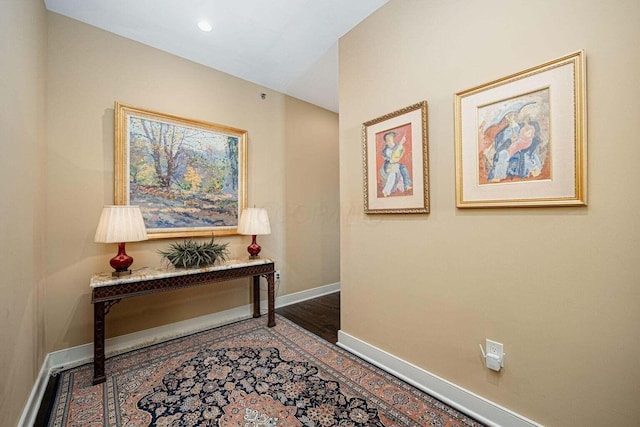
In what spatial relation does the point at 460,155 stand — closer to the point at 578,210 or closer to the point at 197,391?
the point at 578,210

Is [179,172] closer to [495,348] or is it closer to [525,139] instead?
[525,139]

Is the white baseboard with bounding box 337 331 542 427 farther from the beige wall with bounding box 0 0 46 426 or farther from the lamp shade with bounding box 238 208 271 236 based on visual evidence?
the beige wall with bounding box 0 0 46 426

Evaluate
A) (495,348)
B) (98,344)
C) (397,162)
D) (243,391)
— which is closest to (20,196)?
(98,344)

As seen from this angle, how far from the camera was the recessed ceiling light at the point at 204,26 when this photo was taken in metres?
2.29

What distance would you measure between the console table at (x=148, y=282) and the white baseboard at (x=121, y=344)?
0.32 metres

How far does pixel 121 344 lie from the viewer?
2402mm

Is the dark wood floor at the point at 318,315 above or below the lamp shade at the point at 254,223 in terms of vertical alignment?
below

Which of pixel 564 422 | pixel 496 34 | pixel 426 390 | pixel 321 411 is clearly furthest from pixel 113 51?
pixel 564 422

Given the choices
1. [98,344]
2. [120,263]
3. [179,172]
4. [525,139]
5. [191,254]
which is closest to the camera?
[525,139]

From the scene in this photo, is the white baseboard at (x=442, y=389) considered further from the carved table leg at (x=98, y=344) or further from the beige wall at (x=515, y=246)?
the carved table leg at (x=98, y=344)

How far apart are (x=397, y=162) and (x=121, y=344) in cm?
288

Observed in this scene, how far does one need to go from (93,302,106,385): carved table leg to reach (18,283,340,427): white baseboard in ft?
0.96

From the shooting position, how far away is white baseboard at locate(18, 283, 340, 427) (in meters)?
1.66

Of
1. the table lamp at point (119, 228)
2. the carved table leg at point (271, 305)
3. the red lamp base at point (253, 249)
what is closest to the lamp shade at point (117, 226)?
the table lamp at point (119, 228)
